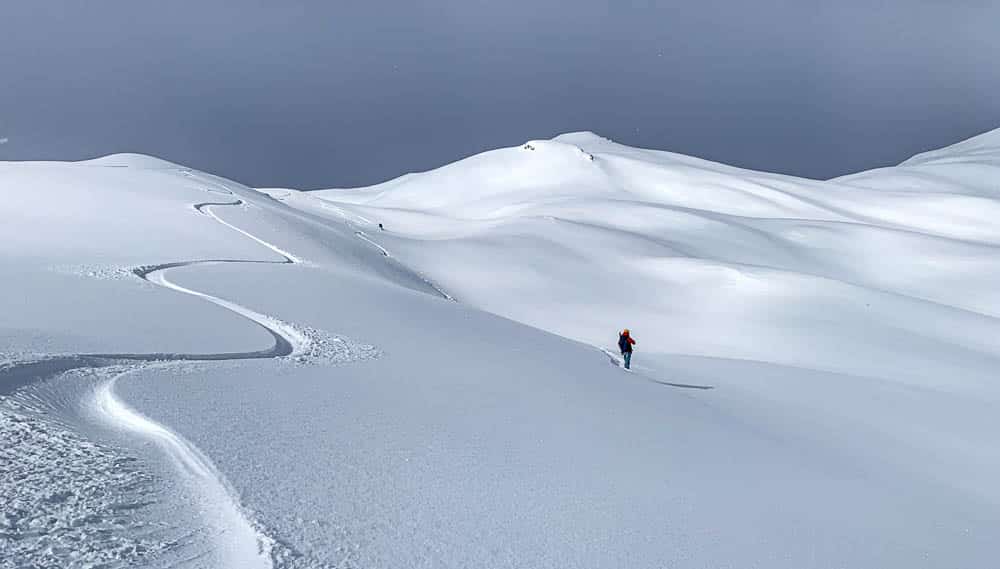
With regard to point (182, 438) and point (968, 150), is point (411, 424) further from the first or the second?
point (968, 150)

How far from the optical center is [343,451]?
20.0ft

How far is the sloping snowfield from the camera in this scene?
15.1 ft

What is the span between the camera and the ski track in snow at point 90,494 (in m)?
3.84

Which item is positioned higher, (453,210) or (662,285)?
(453,210)

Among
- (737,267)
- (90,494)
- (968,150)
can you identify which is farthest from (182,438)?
(968,150)

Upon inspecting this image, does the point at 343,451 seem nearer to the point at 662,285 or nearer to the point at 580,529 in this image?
the point at 580,529

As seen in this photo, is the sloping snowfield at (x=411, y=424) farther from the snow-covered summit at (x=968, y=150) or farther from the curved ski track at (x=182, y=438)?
the snow-covered summit at (x=968, y=150)

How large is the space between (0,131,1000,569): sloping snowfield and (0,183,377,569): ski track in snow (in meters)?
0.02

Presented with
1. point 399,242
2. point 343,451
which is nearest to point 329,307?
point 343,451

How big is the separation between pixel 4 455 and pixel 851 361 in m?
25.5

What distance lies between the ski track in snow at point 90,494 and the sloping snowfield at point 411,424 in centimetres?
2

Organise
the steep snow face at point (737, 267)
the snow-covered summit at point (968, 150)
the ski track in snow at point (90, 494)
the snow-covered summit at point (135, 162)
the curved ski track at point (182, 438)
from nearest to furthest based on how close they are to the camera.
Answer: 1. the ski track in snow at point (90, 494)
2. the curved ski track at point (182, 438)
3. the steep snow face at point (737, 267)
4. the snow-covered summit at point (135, 162)
5. the snow-covered summit at point (968, 150)

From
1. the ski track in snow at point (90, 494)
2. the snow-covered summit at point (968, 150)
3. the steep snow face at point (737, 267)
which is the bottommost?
the ski track in snow at point (90, 494)

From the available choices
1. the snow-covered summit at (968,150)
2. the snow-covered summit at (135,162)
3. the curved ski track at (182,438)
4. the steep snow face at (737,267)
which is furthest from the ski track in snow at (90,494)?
the snow-covered summit at (968,150)
